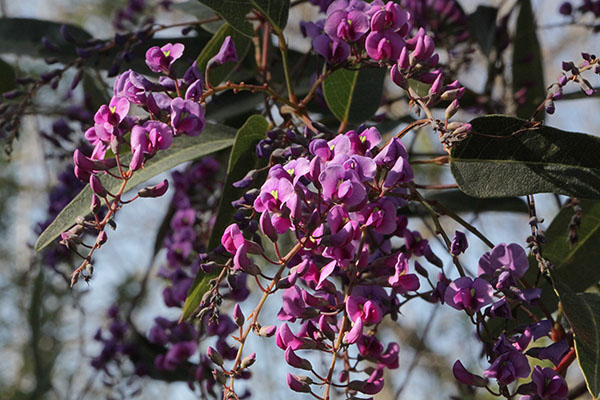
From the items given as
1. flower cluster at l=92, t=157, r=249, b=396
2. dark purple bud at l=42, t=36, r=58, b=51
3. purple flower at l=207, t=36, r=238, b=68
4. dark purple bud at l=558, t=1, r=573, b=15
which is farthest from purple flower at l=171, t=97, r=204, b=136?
dark purple bud at l=558, t=1, r=573, b=15

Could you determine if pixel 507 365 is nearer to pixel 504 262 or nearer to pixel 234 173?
pixel 504 262

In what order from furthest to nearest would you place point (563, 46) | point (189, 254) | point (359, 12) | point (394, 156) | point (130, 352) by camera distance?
point (563, 46) < point (130, 352) < point (189, 254) < point (359, 12) < point (394, 156)

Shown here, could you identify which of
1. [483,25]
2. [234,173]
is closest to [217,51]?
[234,173]

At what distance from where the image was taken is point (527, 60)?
1.40 metres

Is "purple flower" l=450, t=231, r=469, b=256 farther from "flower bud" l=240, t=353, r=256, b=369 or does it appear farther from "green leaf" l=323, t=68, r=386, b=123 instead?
"green leaf" l=323, t=68, r=386, b=123

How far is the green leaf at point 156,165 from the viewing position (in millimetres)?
815

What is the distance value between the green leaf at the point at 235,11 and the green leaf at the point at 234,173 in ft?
0.40

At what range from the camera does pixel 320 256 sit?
27.7 inches

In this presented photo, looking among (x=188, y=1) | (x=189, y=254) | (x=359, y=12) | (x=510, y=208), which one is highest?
(x=359, y=12)

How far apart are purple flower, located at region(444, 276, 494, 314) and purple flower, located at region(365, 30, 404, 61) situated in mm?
241

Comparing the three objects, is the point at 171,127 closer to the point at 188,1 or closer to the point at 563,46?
the point at 188,1

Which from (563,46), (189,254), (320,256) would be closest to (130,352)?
(189,254)

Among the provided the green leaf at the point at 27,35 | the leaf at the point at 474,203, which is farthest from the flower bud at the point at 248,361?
the green leaf at the point at 27,35

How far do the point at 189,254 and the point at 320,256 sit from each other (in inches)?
21.1
